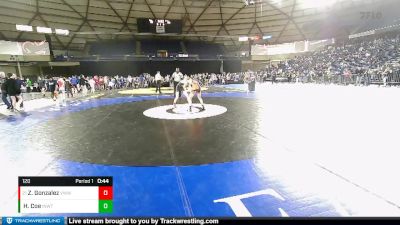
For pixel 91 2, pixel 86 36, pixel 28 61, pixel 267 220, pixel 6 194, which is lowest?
pixel 6 194

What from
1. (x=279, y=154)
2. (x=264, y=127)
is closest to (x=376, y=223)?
(x=279, y=154)

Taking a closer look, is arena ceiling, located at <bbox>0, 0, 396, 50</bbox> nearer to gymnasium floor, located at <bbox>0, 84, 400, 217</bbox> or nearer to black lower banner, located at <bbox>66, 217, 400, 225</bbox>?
gymnasium floor, located at <bbox>0, 84, 400, 217</bbox>

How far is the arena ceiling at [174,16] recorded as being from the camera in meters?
28.2

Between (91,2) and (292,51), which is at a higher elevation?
(91,2)

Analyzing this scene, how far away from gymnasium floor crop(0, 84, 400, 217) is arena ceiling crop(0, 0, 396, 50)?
26.9 m

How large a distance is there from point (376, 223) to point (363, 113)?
675cm

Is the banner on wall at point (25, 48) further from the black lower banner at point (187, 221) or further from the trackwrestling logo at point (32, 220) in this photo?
the black lower banner at point (187, 221)

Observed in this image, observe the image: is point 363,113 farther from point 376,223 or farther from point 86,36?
point 86,36

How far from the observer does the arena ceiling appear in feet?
92.7

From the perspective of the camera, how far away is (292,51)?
3819 cm
